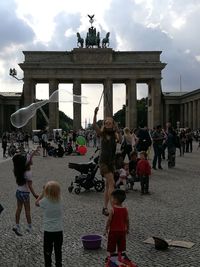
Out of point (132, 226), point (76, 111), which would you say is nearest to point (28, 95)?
point (76, 111)

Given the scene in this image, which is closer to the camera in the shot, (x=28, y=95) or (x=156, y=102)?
(x=28, y=95)

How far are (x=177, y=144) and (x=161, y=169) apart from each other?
260cm

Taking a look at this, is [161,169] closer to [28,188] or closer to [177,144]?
[177,144]

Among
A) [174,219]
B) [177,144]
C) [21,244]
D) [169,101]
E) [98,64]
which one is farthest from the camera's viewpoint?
[169,101]

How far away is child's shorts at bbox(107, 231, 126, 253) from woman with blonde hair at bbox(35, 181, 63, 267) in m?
0.68

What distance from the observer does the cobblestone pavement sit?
25.4 feet

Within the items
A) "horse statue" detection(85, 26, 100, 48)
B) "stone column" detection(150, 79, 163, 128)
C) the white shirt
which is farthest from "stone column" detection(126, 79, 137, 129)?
the white shirt

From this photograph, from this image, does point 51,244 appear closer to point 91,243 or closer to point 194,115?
point 91,243

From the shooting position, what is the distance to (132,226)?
10.0 metres

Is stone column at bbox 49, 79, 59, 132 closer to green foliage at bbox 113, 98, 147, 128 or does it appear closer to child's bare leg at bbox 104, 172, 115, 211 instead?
green foliage at bbox 113, 98, 147, 128

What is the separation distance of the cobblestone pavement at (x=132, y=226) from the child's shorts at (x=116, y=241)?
0.50 metres

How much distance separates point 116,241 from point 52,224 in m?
0.91

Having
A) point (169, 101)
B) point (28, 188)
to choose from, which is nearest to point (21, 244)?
point (28, 188)

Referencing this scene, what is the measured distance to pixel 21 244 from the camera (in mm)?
8711
